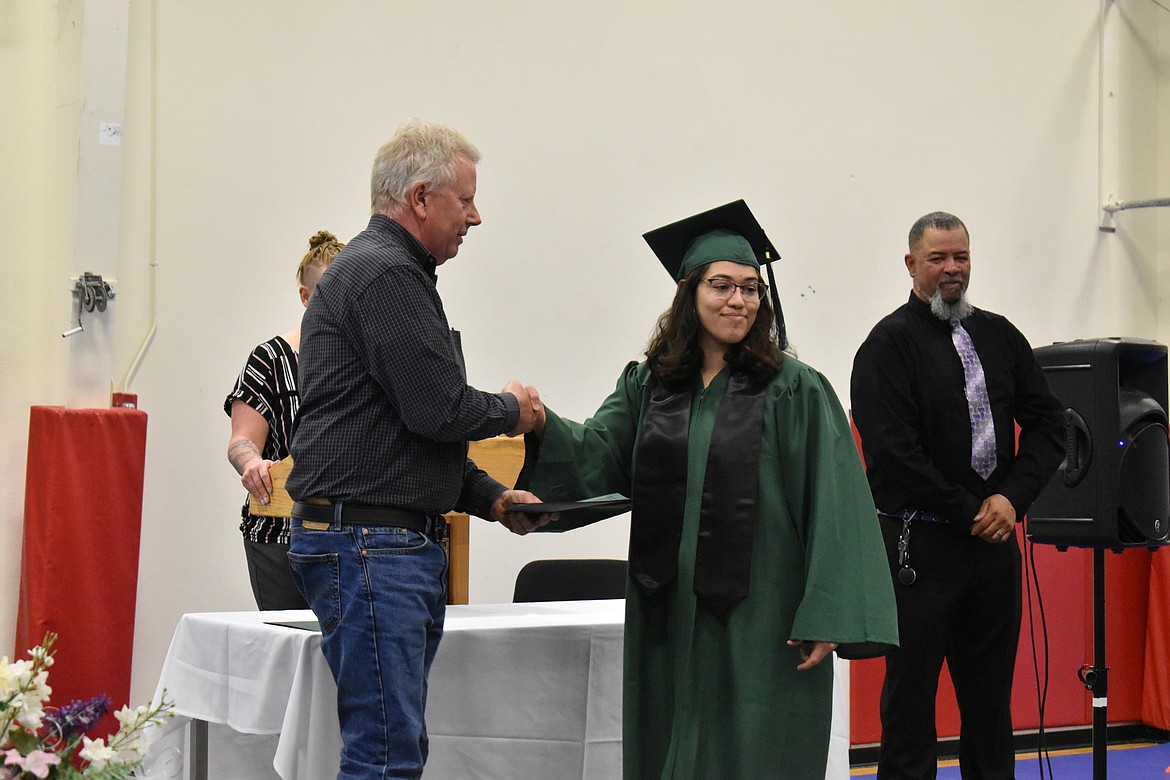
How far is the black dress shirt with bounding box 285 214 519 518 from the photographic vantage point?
2.18m

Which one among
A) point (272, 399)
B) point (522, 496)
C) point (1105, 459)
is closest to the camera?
point (522, 496)

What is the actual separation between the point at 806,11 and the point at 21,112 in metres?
3.66

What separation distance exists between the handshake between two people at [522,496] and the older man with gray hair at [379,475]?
0.59 feet

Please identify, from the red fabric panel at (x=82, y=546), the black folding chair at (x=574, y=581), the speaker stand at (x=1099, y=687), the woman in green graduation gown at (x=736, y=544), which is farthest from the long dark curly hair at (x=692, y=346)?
the red fabric panel at (x=82, y=546)

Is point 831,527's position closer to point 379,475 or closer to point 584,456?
point 584,456

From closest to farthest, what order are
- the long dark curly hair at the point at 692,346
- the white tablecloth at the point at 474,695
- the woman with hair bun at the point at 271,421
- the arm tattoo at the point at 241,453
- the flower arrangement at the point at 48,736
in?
1. the flower arrangement at the point at 48,736
2. the long dark curly hair at the point at 692,346
3. the white tablecloth at the point at 474,695
4. the arm tattoo at the point at 241,453
5. the woman with hair bun at the point at 271,421

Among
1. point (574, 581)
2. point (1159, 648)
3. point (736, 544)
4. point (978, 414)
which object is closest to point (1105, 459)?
point (978, 414)

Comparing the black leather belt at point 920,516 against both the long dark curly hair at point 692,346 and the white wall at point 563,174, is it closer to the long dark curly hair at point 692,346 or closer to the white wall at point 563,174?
the long dark curly hair at point 692,346

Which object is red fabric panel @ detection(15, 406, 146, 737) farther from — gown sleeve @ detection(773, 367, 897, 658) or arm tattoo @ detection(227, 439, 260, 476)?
gown sleeve @ detection(773, 367, 897, 658)

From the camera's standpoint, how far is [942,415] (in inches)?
139

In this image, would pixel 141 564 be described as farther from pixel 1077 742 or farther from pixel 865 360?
pixel 1077 742

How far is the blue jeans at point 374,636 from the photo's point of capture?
215 cm

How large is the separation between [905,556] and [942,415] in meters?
0.44

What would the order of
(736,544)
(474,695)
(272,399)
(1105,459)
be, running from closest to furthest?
(736,544) < (474,695) < (272,399) < (1105,459)
